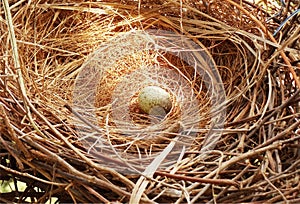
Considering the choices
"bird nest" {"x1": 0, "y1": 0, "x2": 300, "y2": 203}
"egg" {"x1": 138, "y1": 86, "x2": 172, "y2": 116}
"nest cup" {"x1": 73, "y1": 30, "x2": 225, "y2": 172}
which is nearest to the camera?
"bird nest" {"x1": 0, "y1": 0, "x2": 300, "y2": 203}

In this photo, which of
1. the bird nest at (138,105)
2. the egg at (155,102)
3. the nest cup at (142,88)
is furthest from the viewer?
the egg at (155,102)

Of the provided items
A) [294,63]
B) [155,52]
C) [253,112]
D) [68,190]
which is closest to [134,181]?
[68,190]

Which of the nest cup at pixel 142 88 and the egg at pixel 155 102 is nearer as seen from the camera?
the nest cup at pixel 142 88

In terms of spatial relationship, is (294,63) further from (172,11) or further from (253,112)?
(172,11)

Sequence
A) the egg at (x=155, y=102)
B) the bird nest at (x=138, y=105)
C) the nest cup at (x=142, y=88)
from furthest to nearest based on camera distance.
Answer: the egg at (x=155, y=102) → the nest cup at (x=142, y=88) → the bird nest at (x=138, y=105)
